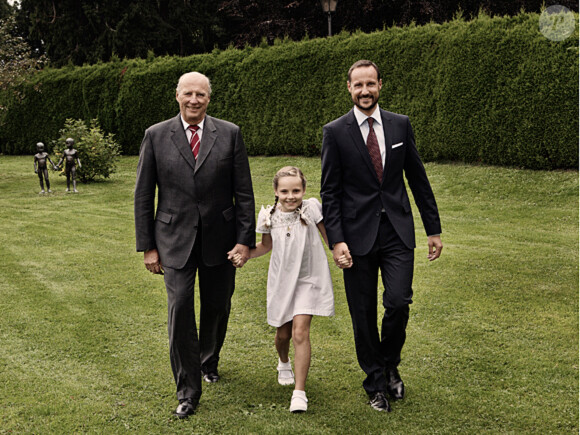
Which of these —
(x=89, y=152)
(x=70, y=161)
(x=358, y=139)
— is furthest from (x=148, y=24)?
(x=358, y=139)

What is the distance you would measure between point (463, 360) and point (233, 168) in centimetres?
262

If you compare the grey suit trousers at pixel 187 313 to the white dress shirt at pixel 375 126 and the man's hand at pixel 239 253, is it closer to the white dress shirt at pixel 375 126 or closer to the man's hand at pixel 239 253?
the man's hand at pixel 239 253

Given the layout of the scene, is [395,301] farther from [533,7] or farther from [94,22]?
[94,22]

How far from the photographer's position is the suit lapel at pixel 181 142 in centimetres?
436

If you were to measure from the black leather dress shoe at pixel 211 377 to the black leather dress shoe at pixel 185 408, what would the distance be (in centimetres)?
59

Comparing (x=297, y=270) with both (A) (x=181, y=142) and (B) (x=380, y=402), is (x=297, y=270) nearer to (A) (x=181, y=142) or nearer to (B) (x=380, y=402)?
(B) (x=380, y=402)

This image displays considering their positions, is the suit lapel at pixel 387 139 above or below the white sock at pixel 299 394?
above

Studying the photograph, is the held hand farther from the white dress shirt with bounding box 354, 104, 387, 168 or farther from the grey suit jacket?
the grey suit jacket

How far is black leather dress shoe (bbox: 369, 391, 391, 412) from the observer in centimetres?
435

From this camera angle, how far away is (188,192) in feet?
14.3

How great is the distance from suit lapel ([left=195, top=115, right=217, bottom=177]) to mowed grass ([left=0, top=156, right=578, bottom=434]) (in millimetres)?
1774

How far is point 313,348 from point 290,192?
184 cm

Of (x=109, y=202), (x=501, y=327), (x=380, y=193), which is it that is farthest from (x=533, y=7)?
(x=380, y=193)

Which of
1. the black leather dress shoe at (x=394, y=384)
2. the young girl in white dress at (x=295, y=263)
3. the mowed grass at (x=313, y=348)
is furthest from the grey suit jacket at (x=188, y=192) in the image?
the black leather dress shoe at (x=394, y=384)
